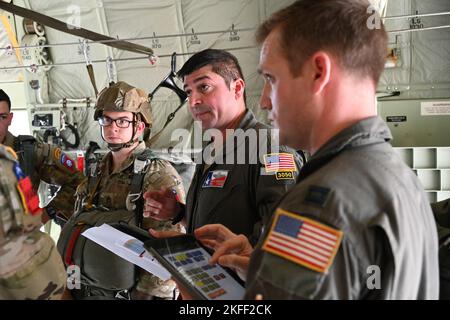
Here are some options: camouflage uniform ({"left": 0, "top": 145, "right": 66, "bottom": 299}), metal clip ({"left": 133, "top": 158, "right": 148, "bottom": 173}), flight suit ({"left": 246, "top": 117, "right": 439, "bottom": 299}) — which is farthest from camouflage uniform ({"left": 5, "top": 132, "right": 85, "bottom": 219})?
flight suit ({"left": 246, "top": 117, "right": 439, "bottom": 299})

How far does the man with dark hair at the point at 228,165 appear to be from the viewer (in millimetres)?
1430

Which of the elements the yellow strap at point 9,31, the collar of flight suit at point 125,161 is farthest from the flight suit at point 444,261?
the yellow strap at point 9,31

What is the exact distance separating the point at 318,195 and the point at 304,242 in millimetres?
81

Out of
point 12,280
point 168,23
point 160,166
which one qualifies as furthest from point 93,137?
point 12,280

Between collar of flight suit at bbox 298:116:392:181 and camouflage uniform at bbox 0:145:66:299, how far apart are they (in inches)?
25.5

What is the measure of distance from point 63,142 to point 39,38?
1.18 metres

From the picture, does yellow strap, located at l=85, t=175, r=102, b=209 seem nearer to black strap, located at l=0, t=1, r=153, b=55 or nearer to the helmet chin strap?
the helmet chin strap

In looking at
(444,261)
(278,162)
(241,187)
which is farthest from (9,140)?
(444,261)

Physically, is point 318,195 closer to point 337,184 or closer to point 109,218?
point 337,184

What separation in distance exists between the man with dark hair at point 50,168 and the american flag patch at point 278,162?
168 cm

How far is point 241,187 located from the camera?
1474mm

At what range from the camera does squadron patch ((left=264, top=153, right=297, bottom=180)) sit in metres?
1.41
